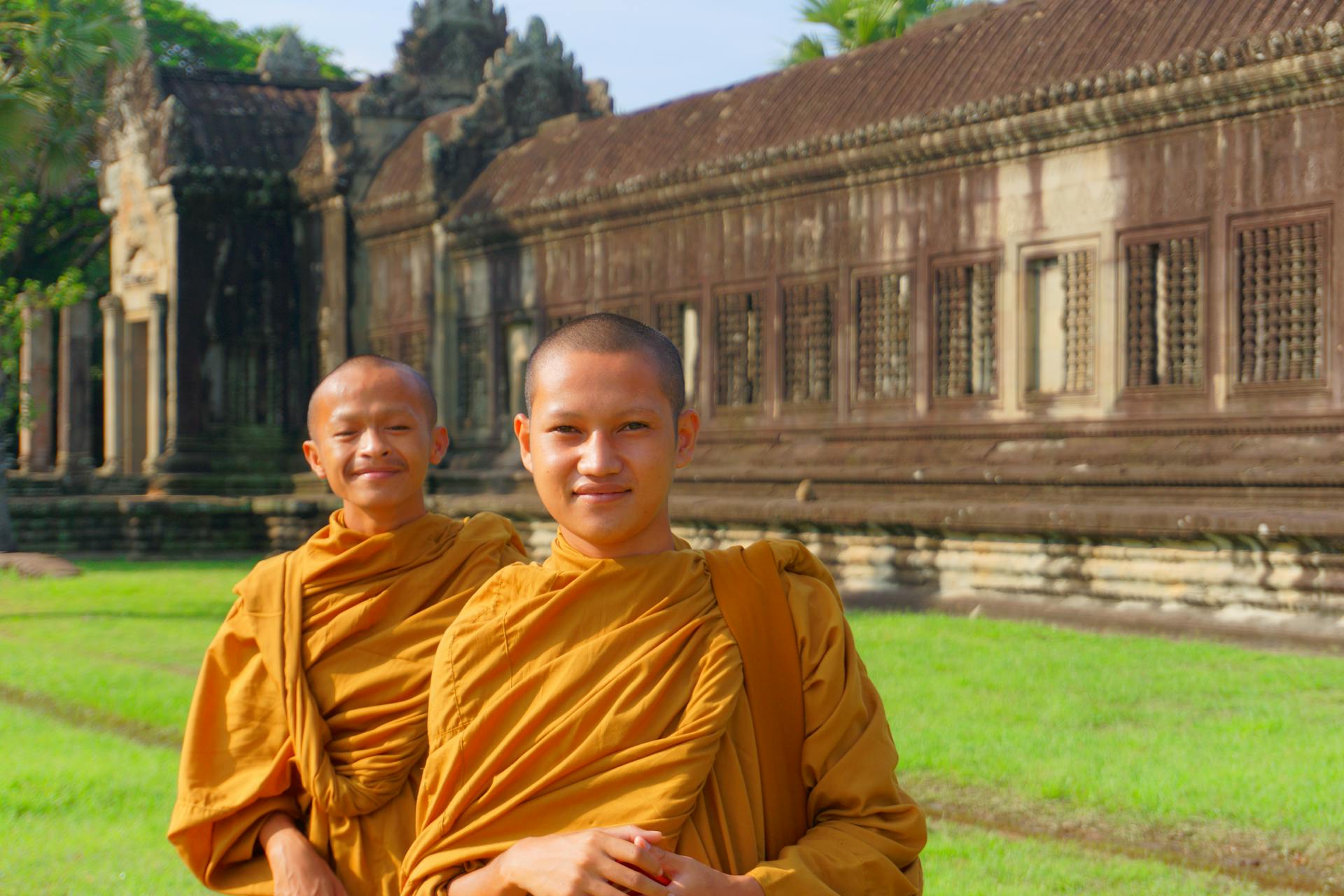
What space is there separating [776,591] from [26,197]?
21.3 metres

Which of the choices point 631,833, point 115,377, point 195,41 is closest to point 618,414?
point 631,833

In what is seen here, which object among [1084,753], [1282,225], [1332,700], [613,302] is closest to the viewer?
[1084,753]

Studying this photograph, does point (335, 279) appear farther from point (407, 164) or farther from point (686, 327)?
point (686, 327)

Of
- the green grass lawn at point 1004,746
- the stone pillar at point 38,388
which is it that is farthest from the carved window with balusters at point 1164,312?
the stone pillar at point 38,388

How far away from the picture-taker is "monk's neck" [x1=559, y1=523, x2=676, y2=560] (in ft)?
7.07

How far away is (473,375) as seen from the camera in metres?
16.5

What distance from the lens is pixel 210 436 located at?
2006 centimetres

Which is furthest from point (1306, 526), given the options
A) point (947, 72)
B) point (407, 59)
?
point (407, 59)

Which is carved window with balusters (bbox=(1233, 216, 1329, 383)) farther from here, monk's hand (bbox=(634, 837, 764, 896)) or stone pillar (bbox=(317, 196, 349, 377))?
stone pillar (bbox=(317, 196, 349, 377))

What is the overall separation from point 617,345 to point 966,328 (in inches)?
372

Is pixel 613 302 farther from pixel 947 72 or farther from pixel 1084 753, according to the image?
pixel 1084 753

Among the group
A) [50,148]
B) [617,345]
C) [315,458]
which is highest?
[50,148]

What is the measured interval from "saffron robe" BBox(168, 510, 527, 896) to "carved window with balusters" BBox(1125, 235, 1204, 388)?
7.68 m

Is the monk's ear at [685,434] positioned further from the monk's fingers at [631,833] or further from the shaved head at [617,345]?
the monk's fingers at [631,833]
